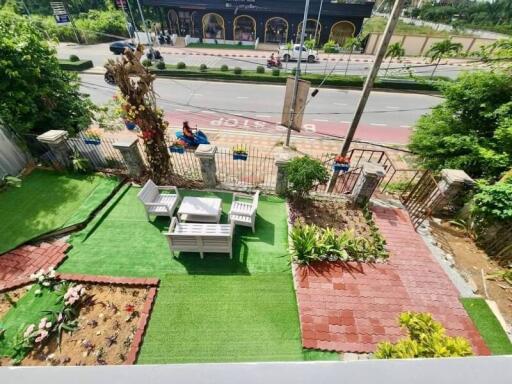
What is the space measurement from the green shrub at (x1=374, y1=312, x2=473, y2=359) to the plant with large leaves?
684 cm

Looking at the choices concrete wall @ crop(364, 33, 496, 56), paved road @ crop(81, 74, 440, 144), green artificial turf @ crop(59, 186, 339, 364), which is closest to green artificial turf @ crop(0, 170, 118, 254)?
green artificial turf @ crop(59, 186, 339, 364)

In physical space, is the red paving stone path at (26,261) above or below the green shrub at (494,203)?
below

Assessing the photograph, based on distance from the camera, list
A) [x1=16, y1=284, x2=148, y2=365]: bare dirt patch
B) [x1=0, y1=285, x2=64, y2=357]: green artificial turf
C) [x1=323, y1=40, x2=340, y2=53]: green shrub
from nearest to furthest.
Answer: [x1=16, y1=284, x2=148, y2=365]: bare dirt patch, [x1=0, y1=285, x2=64, y2=357]: green artificial turf, [x1=323, y1=40, x2=340, y2=53]: green shrub

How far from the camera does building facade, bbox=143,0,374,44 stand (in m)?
26.8

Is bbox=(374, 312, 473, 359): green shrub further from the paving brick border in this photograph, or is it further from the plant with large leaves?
the plant with large leaves

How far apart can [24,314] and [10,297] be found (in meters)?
0.60

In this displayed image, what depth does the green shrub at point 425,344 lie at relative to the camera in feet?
7.76

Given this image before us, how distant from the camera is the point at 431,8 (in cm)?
4516

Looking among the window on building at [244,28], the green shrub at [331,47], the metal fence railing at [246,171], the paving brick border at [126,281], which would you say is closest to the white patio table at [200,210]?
the paving brick border at [126,281]

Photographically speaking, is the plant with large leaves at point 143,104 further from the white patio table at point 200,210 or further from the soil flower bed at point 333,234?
the soil flower bed at point 333,234

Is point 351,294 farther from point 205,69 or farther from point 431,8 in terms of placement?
point 431,8

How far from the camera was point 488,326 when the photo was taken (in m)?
4.53

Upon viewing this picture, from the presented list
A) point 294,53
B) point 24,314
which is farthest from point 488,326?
point 294,53

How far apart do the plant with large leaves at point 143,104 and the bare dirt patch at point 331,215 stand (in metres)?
4.33
